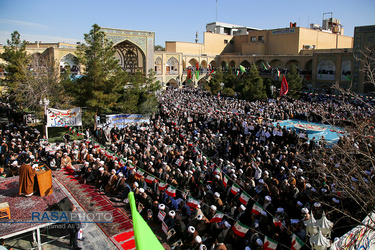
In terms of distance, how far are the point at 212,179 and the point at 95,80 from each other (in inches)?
400

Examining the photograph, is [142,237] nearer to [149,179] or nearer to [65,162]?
[149,179]

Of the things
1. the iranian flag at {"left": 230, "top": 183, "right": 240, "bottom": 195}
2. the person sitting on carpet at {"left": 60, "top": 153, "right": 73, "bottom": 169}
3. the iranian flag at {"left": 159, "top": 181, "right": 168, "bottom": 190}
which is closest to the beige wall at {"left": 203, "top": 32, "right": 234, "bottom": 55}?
the person sitting on carpet at {"left": 60, "top": 153, "right": 73, "bottom": 169}

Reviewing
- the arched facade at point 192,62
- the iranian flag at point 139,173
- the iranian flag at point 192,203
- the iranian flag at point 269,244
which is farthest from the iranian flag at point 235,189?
the arched facade at point 192,62

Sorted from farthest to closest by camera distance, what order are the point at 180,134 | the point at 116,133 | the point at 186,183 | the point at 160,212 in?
the point at 116,133
the point at 180,134
the point at 186,183
the point at 160,212

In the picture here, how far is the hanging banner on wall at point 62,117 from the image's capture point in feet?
45.9

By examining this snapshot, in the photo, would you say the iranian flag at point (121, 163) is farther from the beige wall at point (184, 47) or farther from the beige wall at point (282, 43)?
the beige wall at point (184, 47)

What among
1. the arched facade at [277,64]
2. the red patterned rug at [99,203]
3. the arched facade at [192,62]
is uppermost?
the arched facade at [192,62]

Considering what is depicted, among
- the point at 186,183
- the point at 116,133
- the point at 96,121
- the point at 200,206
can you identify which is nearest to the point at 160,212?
the point at 200,206

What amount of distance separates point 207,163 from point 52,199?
5285mm

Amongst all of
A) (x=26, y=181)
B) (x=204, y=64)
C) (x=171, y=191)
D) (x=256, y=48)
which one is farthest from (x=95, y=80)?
(x=204, y=64)

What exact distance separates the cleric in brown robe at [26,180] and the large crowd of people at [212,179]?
2.39 m

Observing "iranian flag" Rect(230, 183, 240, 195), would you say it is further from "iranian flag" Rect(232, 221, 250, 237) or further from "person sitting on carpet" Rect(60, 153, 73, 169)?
"person sitting on carpet" Rect(60, 153, 73, 169)

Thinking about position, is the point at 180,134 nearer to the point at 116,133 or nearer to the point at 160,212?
the point at 116,133

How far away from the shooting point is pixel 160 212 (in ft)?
24.1
